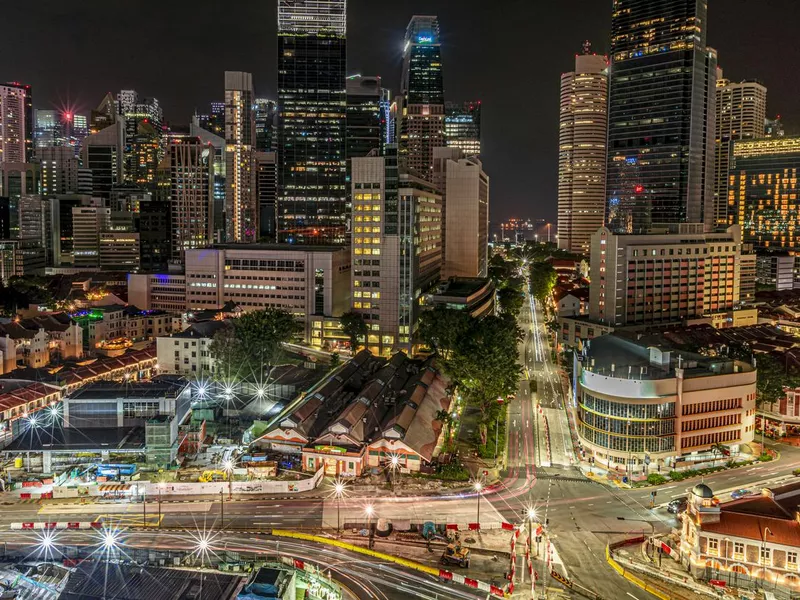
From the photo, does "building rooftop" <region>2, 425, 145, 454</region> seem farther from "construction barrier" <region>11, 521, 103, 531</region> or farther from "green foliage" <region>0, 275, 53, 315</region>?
"green foliage" <region>0, 275, 53, 315</region>

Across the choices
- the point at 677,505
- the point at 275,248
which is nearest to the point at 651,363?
the point at 677,505

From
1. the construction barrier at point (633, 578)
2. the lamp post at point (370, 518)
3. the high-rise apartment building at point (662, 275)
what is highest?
the high-rise apartment building at point (662, 275)

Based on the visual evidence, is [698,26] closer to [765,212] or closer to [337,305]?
[765,212]

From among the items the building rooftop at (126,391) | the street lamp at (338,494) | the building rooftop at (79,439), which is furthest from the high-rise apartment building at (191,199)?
the street lamp at (338,494)

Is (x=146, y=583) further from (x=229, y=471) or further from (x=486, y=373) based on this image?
(x=486, y=373)

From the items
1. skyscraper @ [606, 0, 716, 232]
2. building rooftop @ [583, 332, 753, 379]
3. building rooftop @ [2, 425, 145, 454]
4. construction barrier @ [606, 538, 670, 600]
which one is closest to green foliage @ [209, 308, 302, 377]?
building rooftop @ [2, 425, 145, 454]

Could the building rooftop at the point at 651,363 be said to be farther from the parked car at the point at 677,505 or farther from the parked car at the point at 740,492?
the parked car at the point at 677,505
